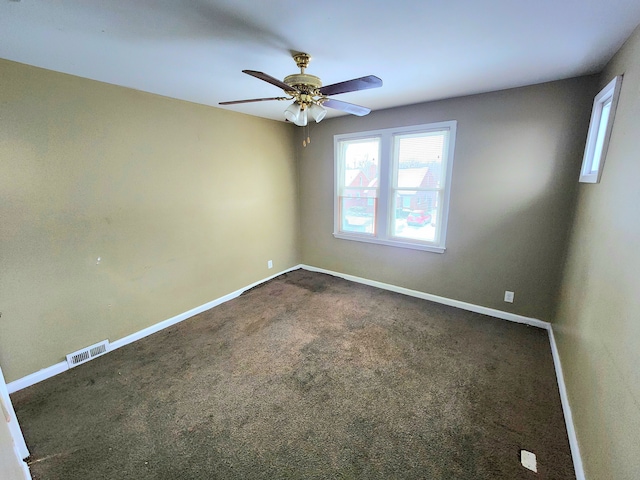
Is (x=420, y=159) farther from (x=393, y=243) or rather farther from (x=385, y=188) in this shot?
(x=393, y=243)

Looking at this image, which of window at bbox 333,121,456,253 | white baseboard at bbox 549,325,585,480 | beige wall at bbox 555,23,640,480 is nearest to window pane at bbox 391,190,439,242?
window at bbox 333,121,456,253

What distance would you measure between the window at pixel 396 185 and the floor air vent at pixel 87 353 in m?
3.09

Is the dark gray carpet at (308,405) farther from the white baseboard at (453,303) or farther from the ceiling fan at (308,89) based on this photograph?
the ceiling fan at (308,89)

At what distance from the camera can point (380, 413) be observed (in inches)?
71.6

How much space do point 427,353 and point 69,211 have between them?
11.0 ft

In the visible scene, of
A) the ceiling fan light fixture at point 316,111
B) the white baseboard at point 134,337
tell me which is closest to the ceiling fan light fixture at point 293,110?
the ceiling fan light fixture at point 316,111

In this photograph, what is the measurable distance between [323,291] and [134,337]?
2.25 metres

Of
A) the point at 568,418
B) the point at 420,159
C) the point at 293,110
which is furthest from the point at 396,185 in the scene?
the point at 568,418

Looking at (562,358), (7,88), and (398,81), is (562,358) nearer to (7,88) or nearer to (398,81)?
(398,81)

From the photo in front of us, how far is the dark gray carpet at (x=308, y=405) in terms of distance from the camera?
1504mm

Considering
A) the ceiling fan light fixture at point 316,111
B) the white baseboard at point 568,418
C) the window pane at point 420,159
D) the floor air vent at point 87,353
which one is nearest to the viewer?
the white baseboard at point 568,418

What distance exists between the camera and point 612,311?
1.32 metres

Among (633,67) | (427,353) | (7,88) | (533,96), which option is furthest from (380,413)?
(7,88)

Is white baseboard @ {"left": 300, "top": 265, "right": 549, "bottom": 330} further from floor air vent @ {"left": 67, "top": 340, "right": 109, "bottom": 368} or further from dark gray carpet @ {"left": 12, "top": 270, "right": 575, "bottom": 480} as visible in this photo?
floor air vent @ {"left": 67, "top": 340, "right": 109, "bottom": 368}
